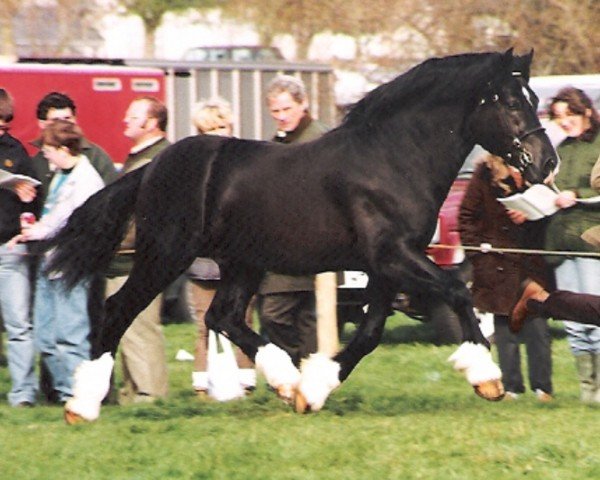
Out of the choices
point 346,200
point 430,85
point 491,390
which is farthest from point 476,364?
point 430,85

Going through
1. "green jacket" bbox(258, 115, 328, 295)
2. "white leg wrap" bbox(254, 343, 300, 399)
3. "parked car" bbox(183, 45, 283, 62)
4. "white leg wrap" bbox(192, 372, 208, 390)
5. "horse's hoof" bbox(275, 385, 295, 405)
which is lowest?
"white leg wrap" bbox(192, 372, 208, 390)

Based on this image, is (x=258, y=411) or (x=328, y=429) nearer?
(x=328, y=429)

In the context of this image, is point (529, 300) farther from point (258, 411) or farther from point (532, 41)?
point (532, 41)

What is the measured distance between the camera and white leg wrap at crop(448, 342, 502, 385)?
28.1 feet

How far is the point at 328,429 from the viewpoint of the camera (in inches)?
327

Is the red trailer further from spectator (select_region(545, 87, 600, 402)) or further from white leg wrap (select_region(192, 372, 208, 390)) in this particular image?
spectator (select_region(545, 87, 600, 402))

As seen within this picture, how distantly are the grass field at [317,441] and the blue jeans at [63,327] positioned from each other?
650 mm

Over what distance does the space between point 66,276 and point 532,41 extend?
1439 centimetres

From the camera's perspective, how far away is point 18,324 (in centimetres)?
1069

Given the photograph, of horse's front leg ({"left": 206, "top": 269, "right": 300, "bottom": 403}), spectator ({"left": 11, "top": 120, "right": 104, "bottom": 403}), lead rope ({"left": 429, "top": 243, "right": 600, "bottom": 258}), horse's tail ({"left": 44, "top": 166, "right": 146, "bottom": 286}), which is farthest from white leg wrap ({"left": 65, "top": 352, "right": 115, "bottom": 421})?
lead rope ({"left": 429, "top": 243, "right": 600, "bottom": 258})

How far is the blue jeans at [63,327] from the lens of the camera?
10500 mm

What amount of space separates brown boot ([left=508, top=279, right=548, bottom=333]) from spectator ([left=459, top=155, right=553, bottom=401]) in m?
0.27

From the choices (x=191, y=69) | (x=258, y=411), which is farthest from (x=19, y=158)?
(x=191, y=69)

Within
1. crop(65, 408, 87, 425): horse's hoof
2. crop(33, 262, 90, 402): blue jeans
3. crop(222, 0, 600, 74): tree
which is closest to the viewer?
crop(65, 408, 87, 425): horse's hoof
